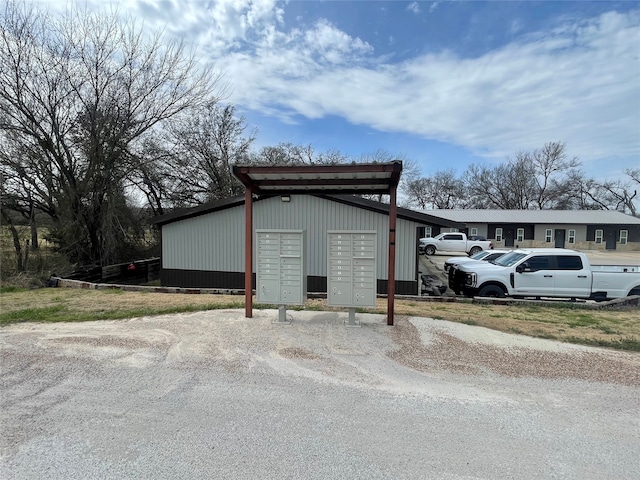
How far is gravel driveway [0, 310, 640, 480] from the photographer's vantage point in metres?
2.51

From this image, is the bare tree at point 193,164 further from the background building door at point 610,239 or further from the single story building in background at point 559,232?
the background building door at point 610,239

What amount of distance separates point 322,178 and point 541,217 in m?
33.8

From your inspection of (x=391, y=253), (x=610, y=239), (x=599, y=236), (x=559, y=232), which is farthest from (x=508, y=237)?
(x=391, y=253)

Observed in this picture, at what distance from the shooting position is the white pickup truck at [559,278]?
923cm

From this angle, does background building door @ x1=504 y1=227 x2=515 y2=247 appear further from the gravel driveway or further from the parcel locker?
the parcel locker

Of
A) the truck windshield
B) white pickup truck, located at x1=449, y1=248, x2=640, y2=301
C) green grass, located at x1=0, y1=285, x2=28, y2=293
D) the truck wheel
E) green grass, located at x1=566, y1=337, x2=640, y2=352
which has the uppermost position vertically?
the truck windshield

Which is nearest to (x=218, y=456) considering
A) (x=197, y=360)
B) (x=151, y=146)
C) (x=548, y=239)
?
(x=197, y=360)

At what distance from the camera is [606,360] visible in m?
4.62

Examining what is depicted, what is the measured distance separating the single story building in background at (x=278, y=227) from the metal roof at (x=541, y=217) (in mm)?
22076

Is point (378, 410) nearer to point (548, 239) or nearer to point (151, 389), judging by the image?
point (151, 389)

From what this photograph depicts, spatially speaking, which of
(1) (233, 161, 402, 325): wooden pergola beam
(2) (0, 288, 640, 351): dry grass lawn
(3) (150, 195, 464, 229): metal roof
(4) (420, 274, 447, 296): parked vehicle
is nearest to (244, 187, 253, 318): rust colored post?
(1) (233, 161, 402, 325): wooden pergola beam

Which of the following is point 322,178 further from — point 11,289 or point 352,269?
point 11,289

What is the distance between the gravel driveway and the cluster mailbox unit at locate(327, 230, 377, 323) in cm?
74

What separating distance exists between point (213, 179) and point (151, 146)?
604 centimetres
